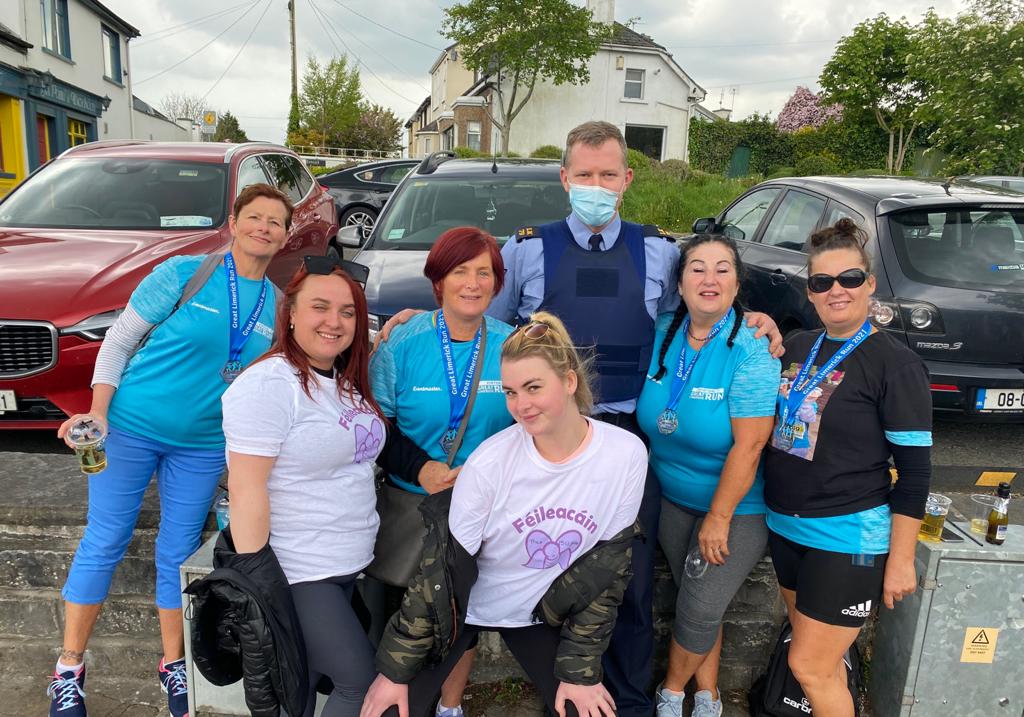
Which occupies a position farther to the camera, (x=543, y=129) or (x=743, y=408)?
(x=543, y=129)

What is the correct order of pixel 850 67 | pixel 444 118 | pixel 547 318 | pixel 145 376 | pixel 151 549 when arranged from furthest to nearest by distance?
1. pixel 444 118
2. pixel 850 67
3. pixel 151 549
4. pixel 145 376
5. pixel 547 318

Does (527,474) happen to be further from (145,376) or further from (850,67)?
(850,67)

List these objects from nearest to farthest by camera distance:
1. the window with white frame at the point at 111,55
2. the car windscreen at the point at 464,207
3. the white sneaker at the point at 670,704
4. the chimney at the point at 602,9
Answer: the white sneaker at the point at 670,704, the car windscreen at the point at 464,207, the window with white frame at the point at 111,55, the chimney at the point at 602,9

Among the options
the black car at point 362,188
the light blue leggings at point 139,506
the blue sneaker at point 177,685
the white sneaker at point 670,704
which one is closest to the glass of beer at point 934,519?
the white sneaker at point 670,704

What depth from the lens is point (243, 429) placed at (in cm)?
215

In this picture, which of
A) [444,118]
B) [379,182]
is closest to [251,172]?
[379,182]

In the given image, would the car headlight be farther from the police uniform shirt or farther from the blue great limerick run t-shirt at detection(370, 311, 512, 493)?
the police uniform shirt

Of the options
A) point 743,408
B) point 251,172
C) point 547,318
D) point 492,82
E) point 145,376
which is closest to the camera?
point 547,318

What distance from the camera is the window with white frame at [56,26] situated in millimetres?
21906

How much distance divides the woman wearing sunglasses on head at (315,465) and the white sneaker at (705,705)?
1.38 meters

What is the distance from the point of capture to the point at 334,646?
2.28 m

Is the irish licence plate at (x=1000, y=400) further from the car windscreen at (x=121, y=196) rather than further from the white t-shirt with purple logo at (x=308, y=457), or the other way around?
the car windscreen at (x=121, y=196)

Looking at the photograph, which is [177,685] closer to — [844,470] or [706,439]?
[706,439]

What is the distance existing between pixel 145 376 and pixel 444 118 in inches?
1558
